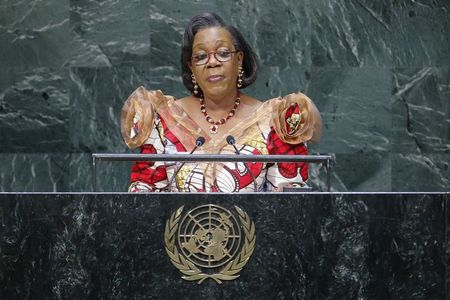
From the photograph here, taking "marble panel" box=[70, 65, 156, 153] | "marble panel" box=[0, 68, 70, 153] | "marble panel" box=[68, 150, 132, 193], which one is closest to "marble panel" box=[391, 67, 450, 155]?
"marble panel" box=[70, 65, 156, 153]

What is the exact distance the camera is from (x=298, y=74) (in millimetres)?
9469

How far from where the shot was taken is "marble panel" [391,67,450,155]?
374 inches

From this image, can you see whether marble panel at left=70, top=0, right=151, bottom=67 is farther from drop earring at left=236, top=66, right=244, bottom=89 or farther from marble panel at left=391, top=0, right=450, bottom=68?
drop earring at left=236, top=66, right=244, bottom=89

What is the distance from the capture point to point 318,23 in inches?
373

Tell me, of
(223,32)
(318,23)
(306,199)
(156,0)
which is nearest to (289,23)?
(318,23)

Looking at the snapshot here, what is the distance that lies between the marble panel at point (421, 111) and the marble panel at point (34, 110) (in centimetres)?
220

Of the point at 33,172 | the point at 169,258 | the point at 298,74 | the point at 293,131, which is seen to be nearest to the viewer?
the point at 169,258

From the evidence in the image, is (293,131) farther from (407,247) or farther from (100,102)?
(100,102)

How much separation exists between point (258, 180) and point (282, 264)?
50.8 inches

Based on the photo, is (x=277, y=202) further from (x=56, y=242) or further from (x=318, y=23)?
(x=318, y=23)

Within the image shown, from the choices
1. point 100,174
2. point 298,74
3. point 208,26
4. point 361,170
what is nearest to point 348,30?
point 298,74

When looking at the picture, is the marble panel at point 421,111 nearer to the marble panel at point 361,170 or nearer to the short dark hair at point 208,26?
the marble panel at point 361,170

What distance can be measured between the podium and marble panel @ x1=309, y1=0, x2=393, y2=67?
3768mm

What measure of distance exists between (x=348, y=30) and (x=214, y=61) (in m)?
2.48
